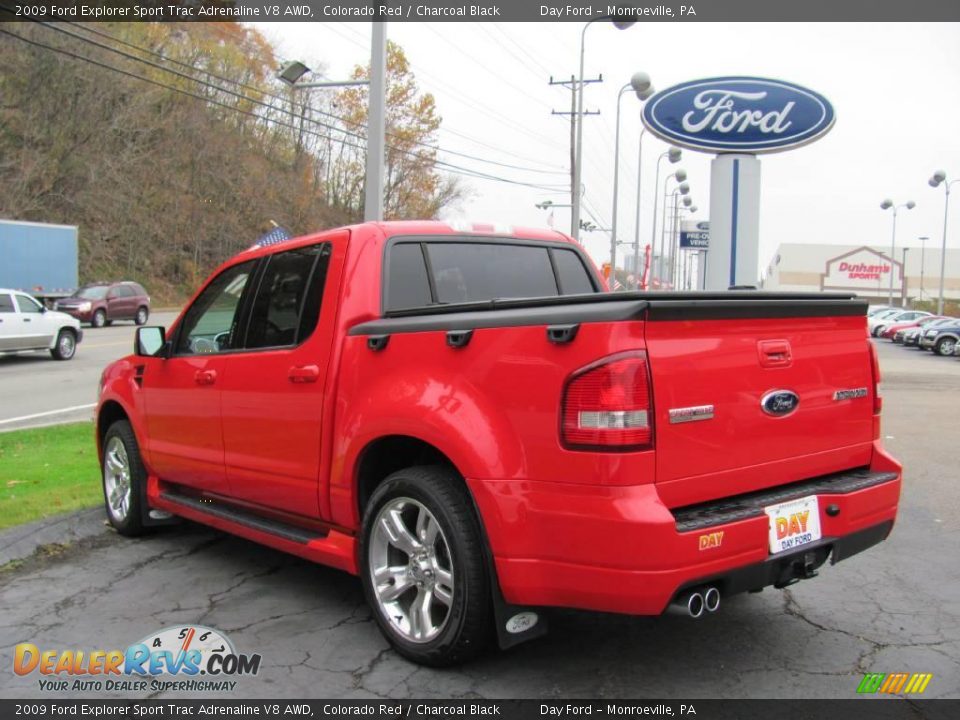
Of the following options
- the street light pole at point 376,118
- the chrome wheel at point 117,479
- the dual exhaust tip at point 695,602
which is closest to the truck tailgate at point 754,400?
the dual exhaust tip at point 695,602

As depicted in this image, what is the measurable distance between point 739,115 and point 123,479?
1049cm

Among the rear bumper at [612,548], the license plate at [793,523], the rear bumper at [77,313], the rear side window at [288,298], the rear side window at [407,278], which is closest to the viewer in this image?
the rear bumper at [612,548]

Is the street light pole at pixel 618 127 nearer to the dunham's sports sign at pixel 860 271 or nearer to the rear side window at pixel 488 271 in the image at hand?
the rear side window at pixel 488 271

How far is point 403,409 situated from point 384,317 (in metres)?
0.63

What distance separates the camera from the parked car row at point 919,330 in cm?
3203

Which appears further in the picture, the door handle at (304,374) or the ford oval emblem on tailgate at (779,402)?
the door handle at (304,374)

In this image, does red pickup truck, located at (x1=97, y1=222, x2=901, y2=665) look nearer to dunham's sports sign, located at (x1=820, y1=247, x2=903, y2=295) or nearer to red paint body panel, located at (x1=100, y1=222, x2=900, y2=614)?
red paint body panel, located at (x1=100, y1=222, x2=900, y2=614)

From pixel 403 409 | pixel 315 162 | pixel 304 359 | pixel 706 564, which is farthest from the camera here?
pixel 315 162

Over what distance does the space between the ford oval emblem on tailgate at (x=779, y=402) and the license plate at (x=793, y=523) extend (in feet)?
1.19

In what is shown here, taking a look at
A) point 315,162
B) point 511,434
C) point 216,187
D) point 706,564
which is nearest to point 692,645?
point 706,564

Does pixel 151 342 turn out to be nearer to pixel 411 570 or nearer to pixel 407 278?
pixel 407 278

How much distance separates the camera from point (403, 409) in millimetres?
3504

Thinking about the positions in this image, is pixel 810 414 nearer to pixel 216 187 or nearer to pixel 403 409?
pixel 403 409

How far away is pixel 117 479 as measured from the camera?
5828 millimetres
